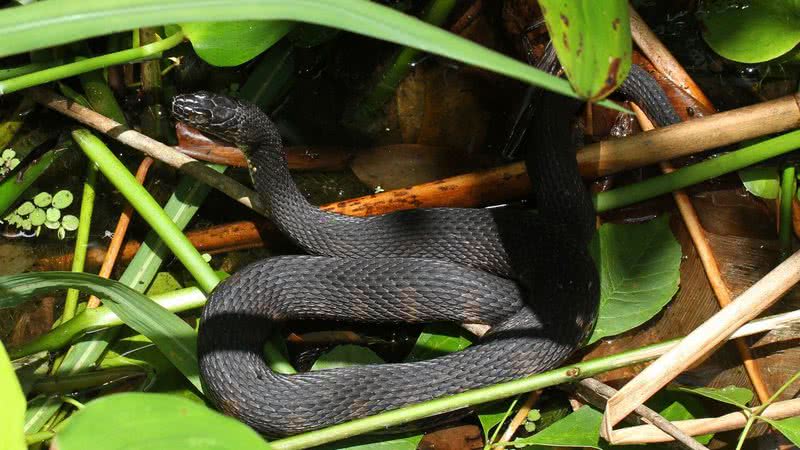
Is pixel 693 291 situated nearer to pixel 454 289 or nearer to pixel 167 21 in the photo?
pixel 454 289

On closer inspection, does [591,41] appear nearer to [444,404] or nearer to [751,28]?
[444,404]

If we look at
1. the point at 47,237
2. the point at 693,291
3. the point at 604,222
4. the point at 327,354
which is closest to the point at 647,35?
the point at 604,222

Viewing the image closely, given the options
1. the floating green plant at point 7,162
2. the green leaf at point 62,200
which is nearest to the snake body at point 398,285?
the green leaf at point 62,200

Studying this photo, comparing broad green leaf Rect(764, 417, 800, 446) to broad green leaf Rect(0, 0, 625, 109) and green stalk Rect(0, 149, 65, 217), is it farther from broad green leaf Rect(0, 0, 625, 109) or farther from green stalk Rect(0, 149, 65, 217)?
green stalk Rect(0, 149, 65, 217)

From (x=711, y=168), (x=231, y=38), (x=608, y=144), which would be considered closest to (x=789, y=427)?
(x=711, y=168)

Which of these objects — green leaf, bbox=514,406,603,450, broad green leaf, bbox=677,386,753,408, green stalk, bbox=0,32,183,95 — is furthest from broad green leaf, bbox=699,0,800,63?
green stalk, bbox=0,32,183,95

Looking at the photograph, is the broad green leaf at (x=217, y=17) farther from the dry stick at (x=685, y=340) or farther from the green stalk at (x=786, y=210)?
the green stalk at (x=786, y=210)
